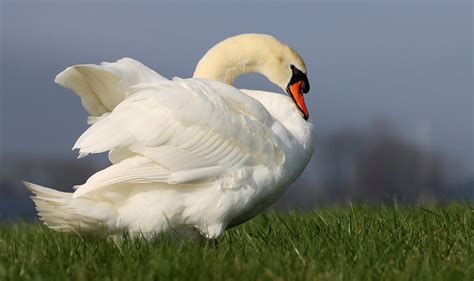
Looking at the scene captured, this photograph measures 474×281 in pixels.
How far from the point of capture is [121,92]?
22.1ft

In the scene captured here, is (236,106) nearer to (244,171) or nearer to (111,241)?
(244,171)

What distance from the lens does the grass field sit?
5242 millimetres

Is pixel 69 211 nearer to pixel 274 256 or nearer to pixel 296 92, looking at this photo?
pixel 274 256

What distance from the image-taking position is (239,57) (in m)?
7.39

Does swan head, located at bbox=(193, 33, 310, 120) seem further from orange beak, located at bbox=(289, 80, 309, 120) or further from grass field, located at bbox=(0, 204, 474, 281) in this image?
grass field, located at bbox=(0, 204, 474, 281)

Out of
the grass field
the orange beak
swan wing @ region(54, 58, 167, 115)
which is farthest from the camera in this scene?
the orange beak

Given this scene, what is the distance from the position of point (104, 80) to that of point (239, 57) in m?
1.21

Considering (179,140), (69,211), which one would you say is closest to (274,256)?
(179,140)

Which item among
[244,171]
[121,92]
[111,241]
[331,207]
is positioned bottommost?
[331,207]

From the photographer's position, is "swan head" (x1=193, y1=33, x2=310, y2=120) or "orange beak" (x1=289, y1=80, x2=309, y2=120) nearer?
"swan head" (x1=193, y1=33, x2=310, y2=120)

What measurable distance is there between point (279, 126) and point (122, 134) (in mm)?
1176

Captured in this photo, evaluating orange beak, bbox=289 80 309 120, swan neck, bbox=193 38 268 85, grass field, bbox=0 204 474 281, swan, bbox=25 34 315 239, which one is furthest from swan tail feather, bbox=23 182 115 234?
orange beak, bbox=289 80 309 120

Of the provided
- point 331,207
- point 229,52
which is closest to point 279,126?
point 229,52

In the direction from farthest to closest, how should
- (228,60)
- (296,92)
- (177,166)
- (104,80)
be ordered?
(296,92) → (228,60) → (104,80) → (177,166)
